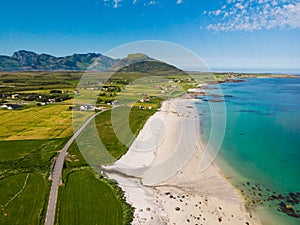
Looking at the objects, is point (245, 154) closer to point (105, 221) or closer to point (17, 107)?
point (105, 221)

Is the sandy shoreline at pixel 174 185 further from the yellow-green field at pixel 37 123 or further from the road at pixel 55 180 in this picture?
the yellow-green field at pixel 37 123

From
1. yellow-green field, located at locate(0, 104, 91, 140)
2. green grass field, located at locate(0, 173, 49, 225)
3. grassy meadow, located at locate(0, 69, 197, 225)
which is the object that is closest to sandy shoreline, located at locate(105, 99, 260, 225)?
grassy meadow, located at locate(0, 69, 197, 225)

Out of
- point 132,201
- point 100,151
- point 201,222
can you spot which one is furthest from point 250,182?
point 100,151

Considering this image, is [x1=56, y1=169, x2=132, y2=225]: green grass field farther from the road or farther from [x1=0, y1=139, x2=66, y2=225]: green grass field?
[x1=0, y1=139, x2=66, y2=225]: green grass field

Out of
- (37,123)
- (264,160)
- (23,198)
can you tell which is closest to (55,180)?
(23,198)

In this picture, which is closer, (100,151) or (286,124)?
(100,151)

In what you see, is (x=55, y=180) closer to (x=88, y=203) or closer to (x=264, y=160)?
(x=88, y=203)

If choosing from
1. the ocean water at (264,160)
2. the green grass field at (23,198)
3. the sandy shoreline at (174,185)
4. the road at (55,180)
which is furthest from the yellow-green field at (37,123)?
the ocean water at (264,160)
